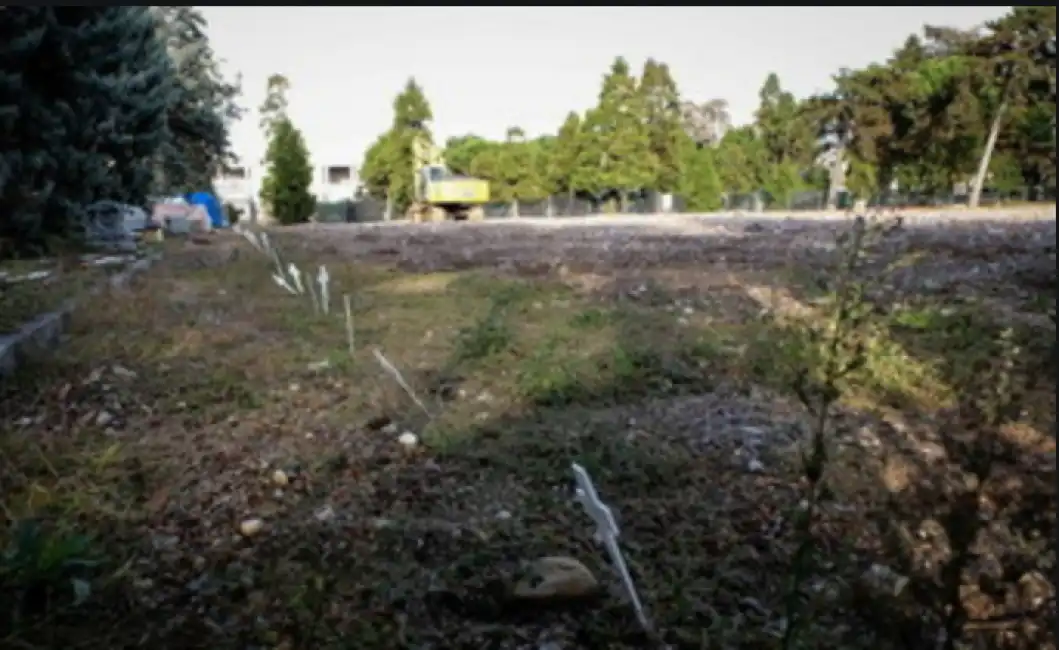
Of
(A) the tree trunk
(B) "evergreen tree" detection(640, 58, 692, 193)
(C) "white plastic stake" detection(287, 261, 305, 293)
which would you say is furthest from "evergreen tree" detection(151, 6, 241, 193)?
(A) the tree trunk

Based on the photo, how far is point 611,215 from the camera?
57.6ft

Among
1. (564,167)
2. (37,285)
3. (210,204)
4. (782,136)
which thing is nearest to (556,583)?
(782,136)

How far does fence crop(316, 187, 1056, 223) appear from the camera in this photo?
4990mm

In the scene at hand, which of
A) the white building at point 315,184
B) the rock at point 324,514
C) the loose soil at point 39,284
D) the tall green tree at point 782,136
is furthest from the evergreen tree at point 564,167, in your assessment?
the rock at point 324,514

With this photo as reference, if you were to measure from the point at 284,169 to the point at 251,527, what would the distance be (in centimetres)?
432

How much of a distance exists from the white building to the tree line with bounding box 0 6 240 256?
1.94 feet

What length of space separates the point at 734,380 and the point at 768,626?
169 cm

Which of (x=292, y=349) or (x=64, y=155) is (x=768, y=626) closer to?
(x=292, y=349)

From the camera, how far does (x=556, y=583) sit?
1.57m

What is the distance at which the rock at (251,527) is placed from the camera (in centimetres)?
188

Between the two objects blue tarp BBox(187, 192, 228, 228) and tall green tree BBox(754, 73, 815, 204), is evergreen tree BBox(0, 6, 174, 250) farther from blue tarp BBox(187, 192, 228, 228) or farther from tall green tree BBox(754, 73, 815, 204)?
blue tarp BBox(187, 192, 228, 228)

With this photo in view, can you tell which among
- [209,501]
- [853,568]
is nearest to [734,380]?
[853,568]

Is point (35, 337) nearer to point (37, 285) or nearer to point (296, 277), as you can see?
point (296, 277)

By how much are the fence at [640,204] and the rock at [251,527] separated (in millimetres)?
1478
